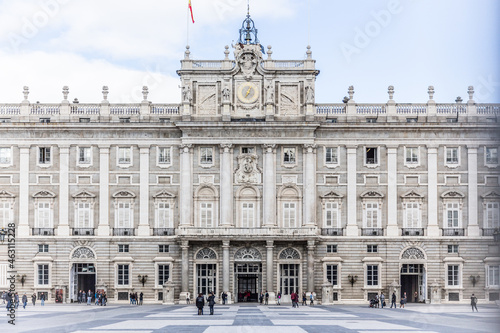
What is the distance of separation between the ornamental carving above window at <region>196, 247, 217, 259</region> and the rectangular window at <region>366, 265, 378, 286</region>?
476 inches

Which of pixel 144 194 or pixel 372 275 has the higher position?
pixel 144 194

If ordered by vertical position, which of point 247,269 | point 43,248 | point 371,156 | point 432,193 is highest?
point 371,156

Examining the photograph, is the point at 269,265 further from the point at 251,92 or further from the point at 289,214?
the point at 251,92

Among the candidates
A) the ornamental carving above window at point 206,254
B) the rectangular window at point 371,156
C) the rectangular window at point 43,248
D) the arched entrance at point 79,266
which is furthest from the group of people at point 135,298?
the rectangular window at point 371,156

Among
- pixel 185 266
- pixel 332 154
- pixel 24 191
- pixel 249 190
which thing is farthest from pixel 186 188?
pixel 24 191

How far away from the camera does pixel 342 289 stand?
6450 cm

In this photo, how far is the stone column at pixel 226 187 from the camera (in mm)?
65062

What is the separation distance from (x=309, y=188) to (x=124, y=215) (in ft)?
48.6

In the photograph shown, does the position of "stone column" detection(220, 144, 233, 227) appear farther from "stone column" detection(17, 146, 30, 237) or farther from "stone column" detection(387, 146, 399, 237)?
"stone column" detection(17, 146, 30, 237)

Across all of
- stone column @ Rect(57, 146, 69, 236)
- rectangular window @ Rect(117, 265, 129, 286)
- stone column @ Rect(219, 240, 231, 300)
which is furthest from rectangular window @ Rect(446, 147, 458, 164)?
stone column @ Rect(57, 146, 69, 236)

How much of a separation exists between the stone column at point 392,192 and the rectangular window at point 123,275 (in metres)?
20.9

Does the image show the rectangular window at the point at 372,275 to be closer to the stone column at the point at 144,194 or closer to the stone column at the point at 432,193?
the stone column at the point at 432,193

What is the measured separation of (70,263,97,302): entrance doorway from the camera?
64.8 meters

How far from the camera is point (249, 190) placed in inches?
2589
